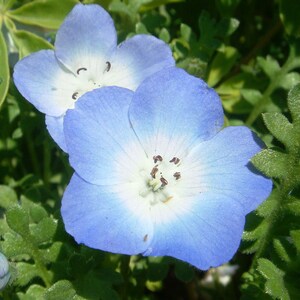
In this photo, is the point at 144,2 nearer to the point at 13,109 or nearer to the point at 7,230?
the point at 13,109

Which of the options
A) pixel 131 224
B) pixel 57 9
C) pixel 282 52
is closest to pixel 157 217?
pixel 131 224

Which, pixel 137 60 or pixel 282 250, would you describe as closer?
pixel 282 250

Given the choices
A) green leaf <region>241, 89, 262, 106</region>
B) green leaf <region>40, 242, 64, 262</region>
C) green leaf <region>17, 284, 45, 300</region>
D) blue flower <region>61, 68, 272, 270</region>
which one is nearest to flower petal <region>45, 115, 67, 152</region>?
blue flower <region>61, 68, 272, 270</region>

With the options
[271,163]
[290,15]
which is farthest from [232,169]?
[290,15]

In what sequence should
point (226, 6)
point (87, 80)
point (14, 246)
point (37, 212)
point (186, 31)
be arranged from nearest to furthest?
point (14, 246) < point (37, 212) < point (87, 80) < point (186, 31) < point (226, 6)

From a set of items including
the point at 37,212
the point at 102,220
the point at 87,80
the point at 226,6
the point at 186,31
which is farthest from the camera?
the point at 226,6

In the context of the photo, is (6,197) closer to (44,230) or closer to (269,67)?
(44,230)

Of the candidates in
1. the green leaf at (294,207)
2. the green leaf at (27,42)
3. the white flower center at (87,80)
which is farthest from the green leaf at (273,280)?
the green leaf at (27,42)
